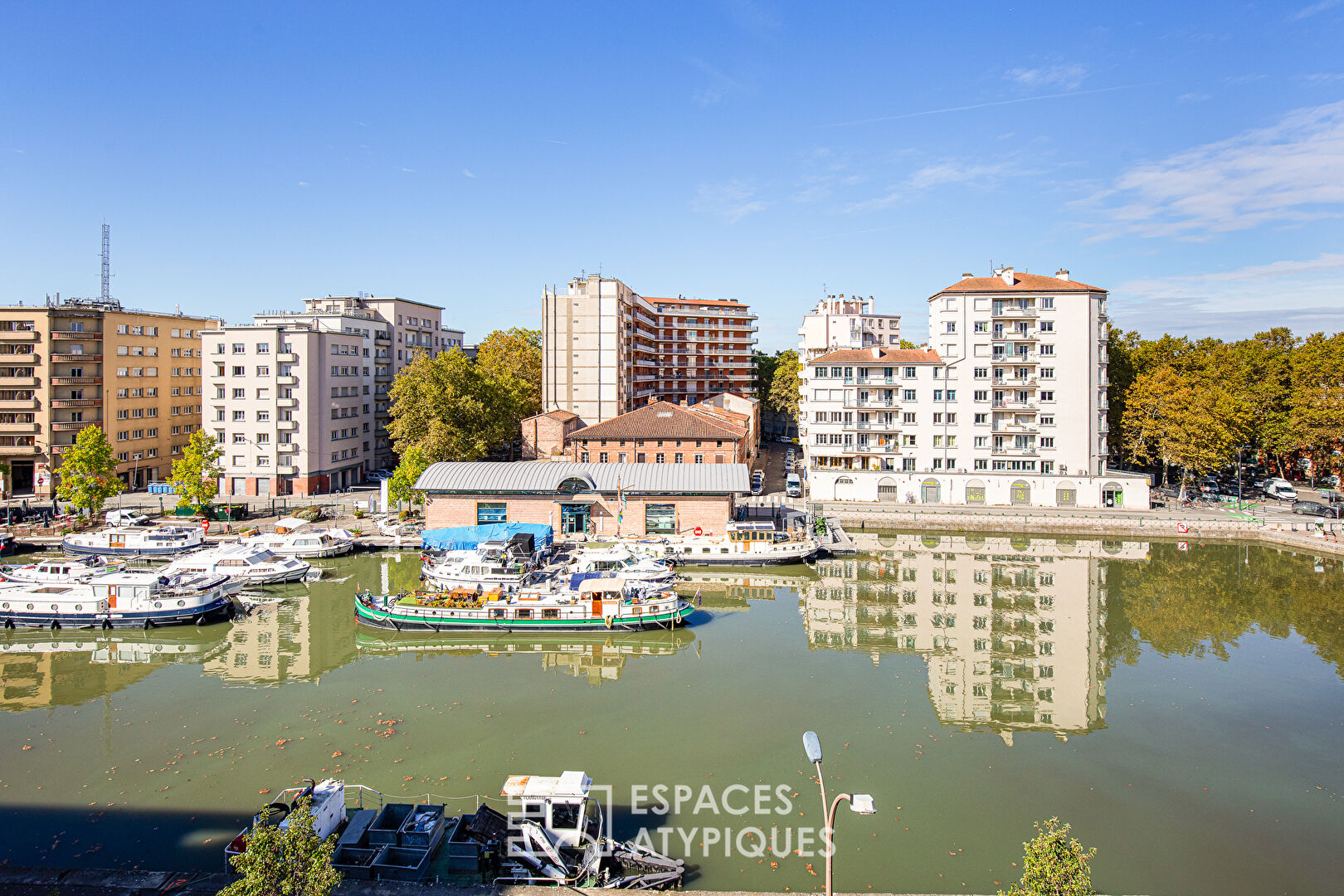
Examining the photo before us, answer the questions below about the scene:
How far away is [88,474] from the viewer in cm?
3909

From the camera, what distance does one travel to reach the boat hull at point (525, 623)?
25078mm

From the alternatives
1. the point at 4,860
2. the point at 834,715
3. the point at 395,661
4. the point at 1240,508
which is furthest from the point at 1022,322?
the point at 4,860

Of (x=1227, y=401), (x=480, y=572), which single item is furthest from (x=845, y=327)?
(x=480, y=572)

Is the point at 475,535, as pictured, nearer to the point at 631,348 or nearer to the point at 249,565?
the point at 249,565

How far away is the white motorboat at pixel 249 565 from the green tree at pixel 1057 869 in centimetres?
2968

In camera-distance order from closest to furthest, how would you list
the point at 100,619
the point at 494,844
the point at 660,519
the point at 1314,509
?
the point at 494,844, the point at 100,619, the point at 660,519, the point at 1314,509

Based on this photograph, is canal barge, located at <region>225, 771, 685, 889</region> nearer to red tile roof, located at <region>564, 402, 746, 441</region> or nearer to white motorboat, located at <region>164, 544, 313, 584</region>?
white motorboat, located at <region>164, 544, 313, 584</region>

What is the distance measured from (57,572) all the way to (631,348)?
154ft

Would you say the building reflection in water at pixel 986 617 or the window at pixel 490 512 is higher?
the window at pixel 490 512

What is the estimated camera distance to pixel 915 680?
69.2 ft

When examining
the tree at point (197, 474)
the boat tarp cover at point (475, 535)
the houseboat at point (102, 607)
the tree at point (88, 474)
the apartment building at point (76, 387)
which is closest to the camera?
the houseboat at point (102, 607)

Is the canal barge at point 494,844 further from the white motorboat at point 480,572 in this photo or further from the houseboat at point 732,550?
the houseboat at point 732,550

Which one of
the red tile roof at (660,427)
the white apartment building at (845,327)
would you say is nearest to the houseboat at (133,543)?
the red tile roof at (660,427)

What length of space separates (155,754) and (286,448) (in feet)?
109
